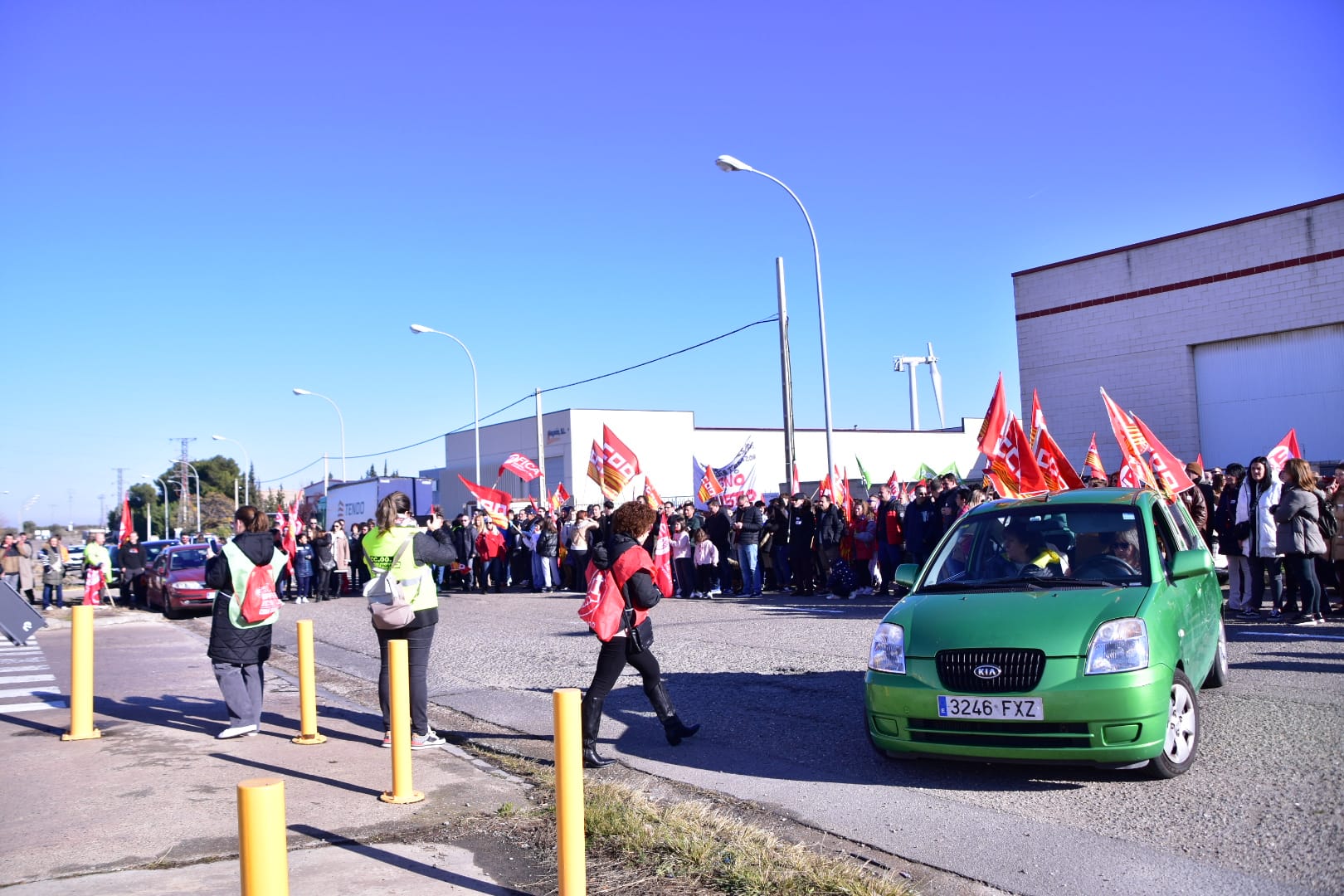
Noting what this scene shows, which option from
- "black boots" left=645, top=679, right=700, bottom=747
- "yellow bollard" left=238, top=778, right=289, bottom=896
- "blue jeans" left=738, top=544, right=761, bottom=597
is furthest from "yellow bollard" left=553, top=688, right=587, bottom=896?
"blue jeans" left=738, top=544, right=761, bottom=597

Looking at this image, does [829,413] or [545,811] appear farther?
[829,413]

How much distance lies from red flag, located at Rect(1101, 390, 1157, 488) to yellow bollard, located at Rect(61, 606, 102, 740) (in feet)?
37.6

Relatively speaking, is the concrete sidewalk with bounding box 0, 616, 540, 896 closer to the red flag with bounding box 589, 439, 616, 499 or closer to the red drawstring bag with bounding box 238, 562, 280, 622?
the red drawstring bag with bounding box 238, 562, 280, 622

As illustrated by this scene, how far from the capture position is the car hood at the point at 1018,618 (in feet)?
19.5

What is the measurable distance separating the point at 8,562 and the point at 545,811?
21.3 metres

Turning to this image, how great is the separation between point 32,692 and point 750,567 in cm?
1131

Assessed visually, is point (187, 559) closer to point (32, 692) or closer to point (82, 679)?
point (32, 692)

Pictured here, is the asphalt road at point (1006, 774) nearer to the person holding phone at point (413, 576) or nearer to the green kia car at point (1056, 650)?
the green kia car at point (1056, 650)

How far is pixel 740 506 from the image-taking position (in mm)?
19453

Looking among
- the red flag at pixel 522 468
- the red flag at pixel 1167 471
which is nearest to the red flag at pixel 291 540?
the red flag at pixel 522 468

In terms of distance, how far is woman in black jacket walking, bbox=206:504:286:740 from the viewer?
27.3 feet

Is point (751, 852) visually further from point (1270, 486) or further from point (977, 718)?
point (1270, 486)

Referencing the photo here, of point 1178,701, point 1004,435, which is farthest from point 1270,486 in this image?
point 1178,701

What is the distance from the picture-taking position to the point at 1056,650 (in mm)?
5883
